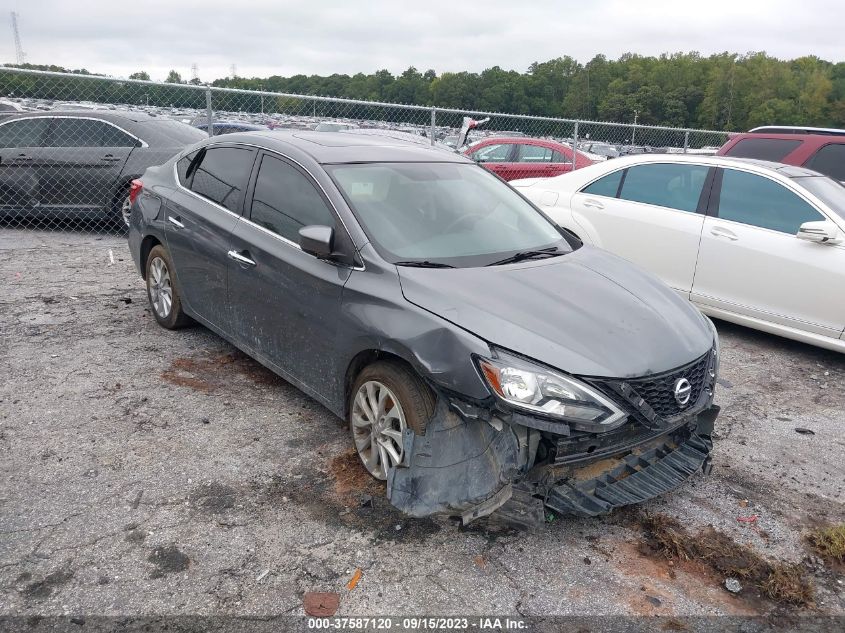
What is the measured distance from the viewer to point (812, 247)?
5699mm

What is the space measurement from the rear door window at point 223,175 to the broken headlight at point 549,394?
7.82 ft

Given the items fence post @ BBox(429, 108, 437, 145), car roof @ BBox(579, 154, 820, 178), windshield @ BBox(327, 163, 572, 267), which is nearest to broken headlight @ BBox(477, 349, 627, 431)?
windshield @ BBox(327, 163, 572, 267)

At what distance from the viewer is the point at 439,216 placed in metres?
4.07

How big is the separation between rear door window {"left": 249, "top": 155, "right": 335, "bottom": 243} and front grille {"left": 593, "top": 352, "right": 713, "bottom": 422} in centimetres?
174

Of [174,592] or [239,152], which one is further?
[239,152]

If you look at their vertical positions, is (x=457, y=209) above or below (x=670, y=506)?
above

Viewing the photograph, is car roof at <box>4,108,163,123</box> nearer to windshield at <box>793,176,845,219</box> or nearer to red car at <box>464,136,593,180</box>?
red car at <box>464,136,593,180</box>

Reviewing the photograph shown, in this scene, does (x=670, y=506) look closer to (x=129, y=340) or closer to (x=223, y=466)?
(x=223, y=466)

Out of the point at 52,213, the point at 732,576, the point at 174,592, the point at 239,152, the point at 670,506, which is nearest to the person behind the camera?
the point at 174,592

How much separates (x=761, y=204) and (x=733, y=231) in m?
0.34

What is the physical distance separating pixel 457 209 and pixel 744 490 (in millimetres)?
2212

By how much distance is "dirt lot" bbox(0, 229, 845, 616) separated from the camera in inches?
112

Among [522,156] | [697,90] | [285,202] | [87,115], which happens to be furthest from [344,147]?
[697,90]

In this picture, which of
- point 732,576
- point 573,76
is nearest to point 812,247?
point 732,576
